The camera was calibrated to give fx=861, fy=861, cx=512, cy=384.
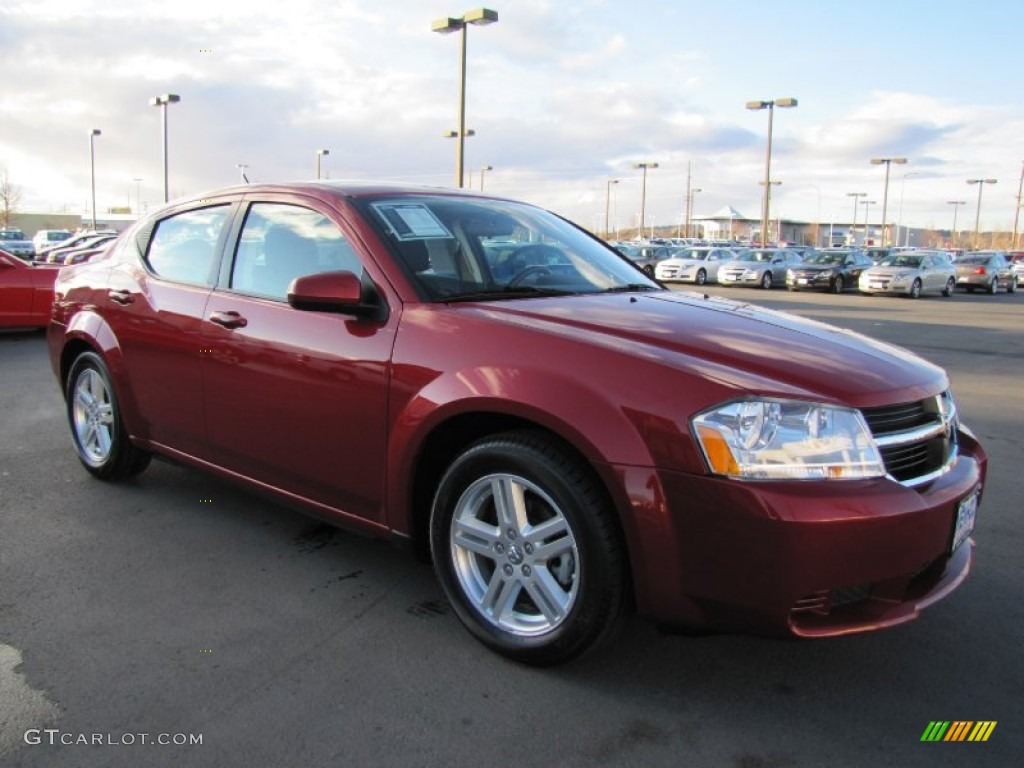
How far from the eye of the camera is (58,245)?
99.5ft

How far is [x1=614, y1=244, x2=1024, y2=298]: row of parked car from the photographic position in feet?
95.1

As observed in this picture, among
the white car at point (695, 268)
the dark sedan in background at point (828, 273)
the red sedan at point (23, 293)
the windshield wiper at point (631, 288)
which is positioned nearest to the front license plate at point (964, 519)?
the windshield wiper at point (631, 288)

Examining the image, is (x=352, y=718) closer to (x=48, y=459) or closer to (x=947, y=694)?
(x=947, y=694)

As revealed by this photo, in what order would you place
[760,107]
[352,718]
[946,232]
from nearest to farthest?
[352,718] → [760,107] → [946,232]

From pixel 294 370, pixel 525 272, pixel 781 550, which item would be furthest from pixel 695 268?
pixel 781 550

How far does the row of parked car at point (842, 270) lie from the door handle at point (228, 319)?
28.1m

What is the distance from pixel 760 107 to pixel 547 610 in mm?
40221

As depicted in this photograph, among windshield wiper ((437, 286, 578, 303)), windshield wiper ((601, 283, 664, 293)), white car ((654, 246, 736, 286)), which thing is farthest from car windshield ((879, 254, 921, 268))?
windshield wiper ((437, 286, 578, 303))

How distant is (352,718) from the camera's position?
8.54 ft

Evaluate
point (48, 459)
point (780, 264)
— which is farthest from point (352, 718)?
point (780, 264)

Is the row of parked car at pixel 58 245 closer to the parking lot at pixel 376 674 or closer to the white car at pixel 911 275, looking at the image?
the parking lot at pixel 376 674

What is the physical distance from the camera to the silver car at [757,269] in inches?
1265

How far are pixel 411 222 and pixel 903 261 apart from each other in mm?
29764

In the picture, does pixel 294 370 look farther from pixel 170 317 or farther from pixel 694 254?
pixel 694 254
